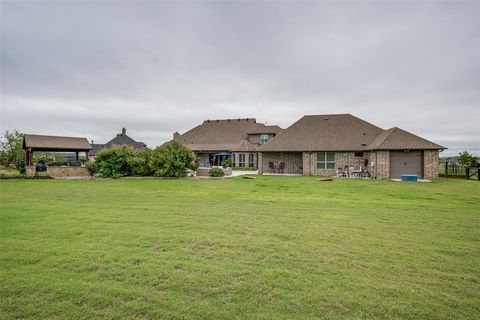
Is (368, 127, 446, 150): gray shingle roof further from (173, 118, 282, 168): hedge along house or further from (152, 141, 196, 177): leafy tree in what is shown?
(152, 141, 196, 177): leafy tree

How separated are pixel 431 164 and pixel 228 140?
24004mm

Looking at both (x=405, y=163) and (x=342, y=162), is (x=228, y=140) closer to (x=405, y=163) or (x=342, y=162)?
(x=342, y=162)

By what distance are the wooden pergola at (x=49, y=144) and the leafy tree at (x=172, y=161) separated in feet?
36.2

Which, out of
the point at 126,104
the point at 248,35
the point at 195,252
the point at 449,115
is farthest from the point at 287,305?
the point at 449,115

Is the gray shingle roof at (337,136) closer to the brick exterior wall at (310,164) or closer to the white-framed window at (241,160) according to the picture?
the brick exterior wall at (310,164)

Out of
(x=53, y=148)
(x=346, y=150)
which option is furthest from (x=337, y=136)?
(x=53, y=148)

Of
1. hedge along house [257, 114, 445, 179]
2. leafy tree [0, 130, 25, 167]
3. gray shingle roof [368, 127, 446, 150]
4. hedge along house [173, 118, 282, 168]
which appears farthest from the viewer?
hedge along house [173, 118, 282, 168]

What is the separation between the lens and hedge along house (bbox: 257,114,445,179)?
2091 cm

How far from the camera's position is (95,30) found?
48.5 ft

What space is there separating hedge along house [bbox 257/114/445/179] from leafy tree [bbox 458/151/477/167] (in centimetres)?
597

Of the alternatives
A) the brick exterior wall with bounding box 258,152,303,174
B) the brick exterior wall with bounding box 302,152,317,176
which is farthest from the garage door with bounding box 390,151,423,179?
the brick exterior wall with bounding box 258,152,303,174

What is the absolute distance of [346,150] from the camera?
78.2 feet

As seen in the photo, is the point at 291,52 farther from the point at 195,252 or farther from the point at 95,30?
the point at 195,252

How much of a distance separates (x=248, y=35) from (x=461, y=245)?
52.4 ft
